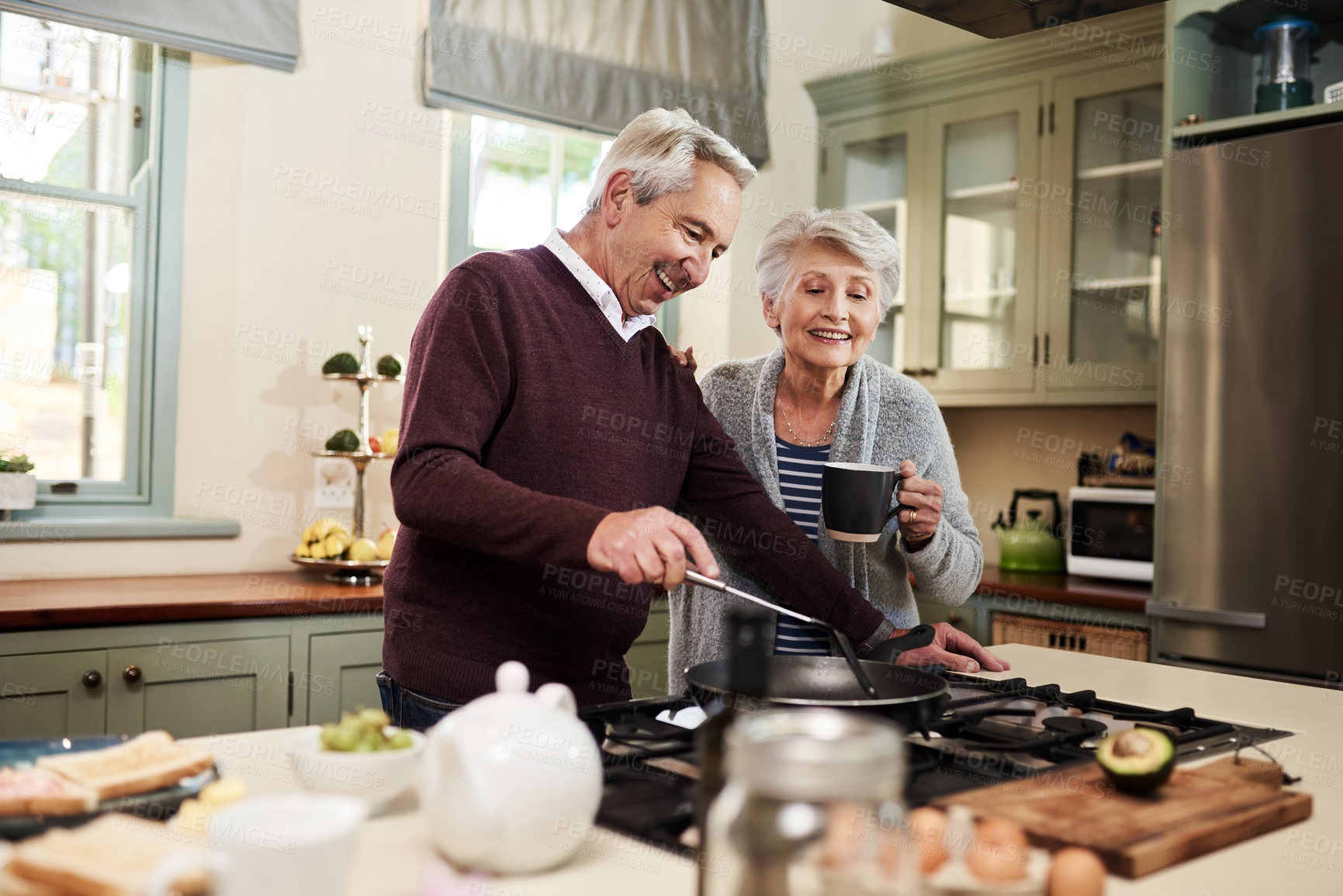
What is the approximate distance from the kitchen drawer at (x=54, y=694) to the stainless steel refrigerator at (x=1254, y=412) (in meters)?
2.39

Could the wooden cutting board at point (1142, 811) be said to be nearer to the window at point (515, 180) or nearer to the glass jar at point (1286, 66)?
the glass jar at point (1286, 66)

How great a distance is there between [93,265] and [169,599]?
1048 mm

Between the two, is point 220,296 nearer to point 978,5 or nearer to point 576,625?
point 576,625

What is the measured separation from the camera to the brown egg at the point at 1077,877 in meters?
0.70

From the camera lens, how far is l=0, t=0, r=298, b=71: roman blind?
2572 millimetres

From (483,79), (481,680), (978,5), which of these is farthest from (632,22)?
(481,680)

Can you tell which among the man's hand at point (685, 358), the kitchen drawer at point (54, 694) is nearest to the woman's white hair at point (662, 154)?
the man's hand at point (685, 358)

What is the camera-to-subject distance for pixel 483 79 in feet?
10.8

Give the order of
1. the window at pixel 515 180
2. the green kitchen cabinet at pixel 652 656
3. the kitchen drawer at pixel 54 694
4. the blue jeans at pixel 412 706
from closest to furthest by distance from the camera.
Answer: the blue jeans at pixel 412 706
the kitchen drawer at pixel 54 694
the green kitchen cabinet at pixel 652 656
the window at pixel 515 180

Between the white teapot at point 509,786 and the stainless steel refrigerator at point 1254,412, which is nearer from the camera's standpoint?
the white teapot at point 509,786

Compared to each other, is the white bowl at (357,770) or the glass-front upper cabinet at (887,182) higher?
the glass-front upper cabinet at (887,182)

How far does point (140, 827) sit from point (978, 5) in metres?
1.36

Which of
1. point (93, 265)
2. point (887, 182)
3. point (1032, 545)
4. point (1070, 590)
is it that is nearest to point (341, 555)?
point (93, 265)

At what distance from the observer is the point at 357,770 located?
0.85 m
